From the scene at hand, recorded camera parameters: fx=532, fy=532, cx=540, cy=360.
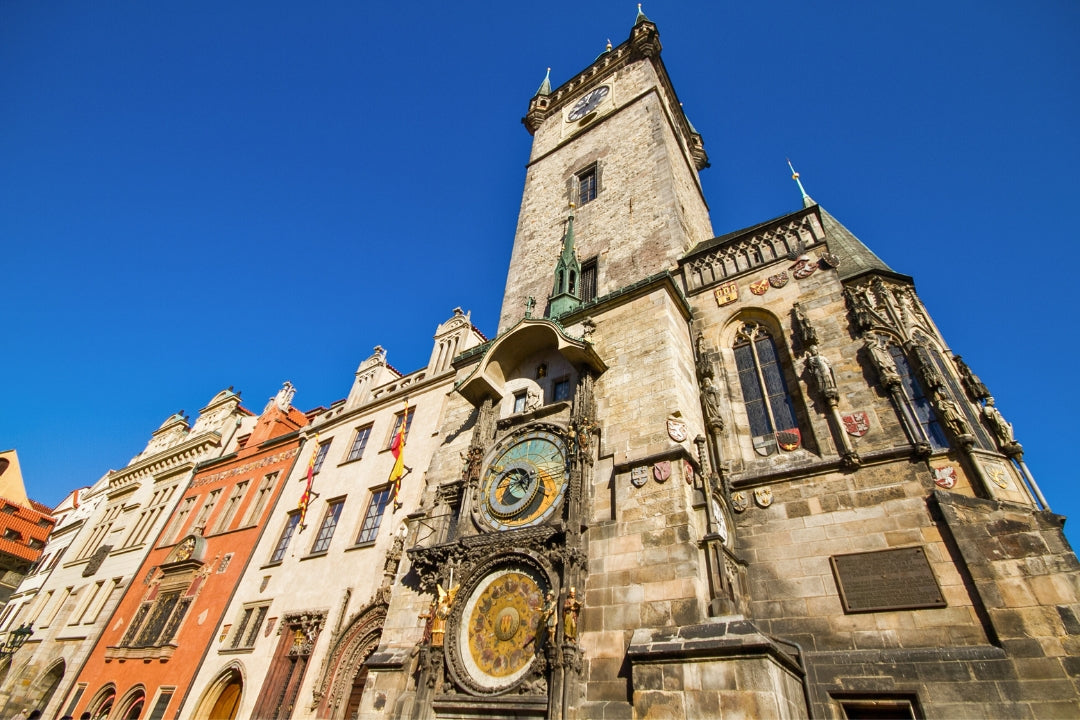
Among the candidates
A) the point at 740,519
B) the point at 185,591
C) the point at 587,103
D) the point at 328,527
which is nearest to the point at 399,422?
the point at 328,527

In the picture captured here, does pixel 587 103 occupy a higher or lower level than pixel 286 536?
higher

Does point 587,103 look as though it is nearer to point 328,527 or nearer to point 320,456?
point 320,456

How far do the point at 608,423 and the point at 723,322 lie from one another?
4.03m

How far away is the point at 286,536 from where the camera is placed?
17812 millimetres

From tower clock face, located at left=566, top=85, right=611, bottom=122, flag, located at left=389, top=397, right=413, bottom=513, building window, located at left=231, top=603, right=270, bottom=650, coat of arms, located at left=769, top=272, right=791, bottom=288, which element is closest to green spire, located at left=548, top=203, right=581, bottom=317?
coat of arms, located at left=769, top=272, right=791, bottom=288

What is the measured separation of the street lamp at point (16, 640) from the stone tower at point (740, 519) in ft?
58.4

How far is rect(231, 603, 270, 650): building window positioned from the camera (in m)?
15.5

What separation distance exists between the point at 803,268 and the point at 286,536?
17.5 m

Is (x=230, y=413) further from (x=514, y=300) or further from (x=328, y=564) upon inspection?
(x=514, y=300)

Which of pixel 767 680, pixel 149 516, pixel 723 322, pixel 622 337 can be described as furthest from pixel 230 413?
pixel 767 680

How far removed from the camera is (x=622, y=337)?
12055 millimetres

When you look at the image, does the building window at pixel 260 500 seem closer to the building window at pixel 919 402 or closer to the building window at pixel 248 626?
the building window at pixel 248 626

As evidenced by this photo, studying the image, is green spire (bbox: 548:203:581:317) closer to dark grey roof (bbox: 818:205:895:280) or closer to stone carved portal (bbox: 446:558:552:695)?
dark grey roof (bbox: 818:205:895:280)

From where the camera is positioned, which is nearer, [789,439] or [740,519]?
[740,519]
